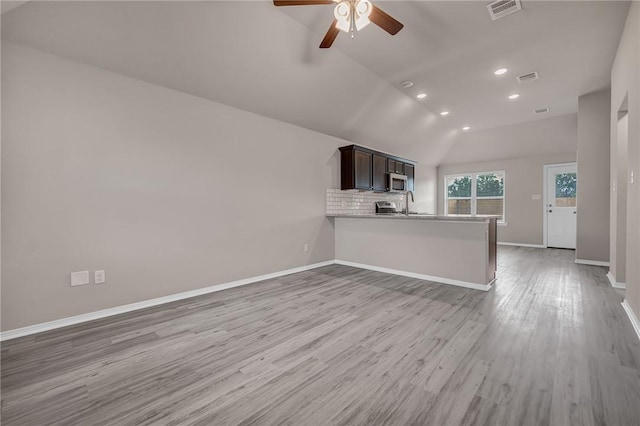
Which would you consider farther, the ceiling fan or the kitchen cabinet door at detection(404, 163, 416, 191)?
the kitchen cabinet door at detection(404, 163, 416, 191)

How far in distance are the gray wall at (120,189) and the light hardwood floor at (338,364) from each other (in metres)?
0.40

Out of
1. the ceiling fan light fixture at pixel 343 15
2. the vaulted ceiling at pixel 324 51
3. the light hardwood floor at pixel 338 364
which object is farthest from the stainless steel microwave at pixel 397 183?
the ceiling fan light fixture at pixel 343 15

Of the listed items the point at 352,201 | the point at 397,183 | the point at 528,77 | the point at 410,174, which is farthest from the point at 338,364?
the point at 410,174

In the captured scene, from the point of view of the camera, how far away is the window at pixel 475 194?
775 cm

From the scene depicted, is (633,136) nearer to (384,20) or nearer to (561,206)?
(384,20)

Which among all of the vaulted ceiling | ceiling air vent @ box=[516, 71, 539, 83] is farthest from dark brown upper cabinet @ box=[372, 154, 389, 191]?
ceiling air vent @ box=[516, 71, 539, 83]

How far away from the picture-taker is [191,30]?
264 cm

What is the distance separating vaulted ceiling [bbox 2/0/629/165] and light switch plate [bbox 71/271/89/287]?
204 centimetres

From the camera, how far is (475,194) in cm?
823

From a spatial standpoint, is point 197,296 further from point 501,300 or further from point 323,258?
point 501,300

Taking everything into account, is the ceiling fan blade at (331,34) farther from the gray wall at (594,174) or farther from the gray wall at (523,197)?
the gray wall at (523,197)

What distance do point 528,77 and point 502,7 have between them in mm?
2085

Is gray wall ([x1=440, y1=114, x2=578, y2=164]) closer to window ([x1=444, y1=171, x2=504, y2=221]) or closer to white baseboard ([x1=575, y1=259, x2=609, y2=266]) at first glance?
window ([x1=444, y1=171, x2=504, y2=221])

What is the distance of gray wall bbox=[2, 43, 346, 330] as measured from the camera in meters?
2.27
